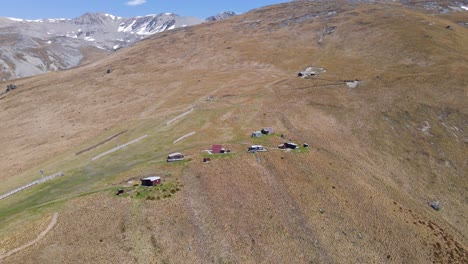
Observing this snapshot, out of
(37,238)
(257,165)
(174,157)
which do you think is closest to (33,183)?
(37,238)

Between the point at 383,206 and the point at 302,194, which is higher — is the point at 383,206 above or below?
below

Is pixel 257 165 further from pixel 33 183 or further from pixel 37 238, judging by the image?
pixel 33 183

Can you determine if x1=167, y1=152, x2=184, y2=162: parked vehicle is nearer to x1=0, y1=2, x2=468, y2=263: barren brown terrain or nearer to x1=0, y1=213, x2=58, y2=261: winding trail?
x1=0, y1=2, x2=468, y2=263: barren brown terrain

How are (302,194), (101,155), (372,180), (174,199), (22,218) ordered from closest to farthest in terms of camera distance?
1. (22,218)
2. (174,199)
3. (302,194)
4. (372,180)
5. (101,155)

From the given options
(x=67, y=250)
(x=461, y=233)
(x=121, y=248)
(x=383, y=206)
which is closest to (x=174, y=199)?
(x=121, y=248)

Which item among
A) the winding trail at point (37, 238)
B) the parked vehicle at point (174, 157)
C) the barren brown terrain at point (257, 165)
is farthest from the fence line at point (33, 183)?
the parked vehicle at point (174, 157)

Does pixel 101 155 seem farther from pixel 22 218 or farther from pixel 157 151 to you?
pixel 22 218

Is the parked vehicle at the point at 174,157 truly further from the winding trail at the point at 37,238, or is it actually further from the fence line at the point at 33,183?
the winding trail at the point at 37,238

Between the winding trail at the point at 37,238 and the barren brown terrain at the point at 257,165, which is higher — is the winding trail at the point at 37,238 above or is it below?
above
